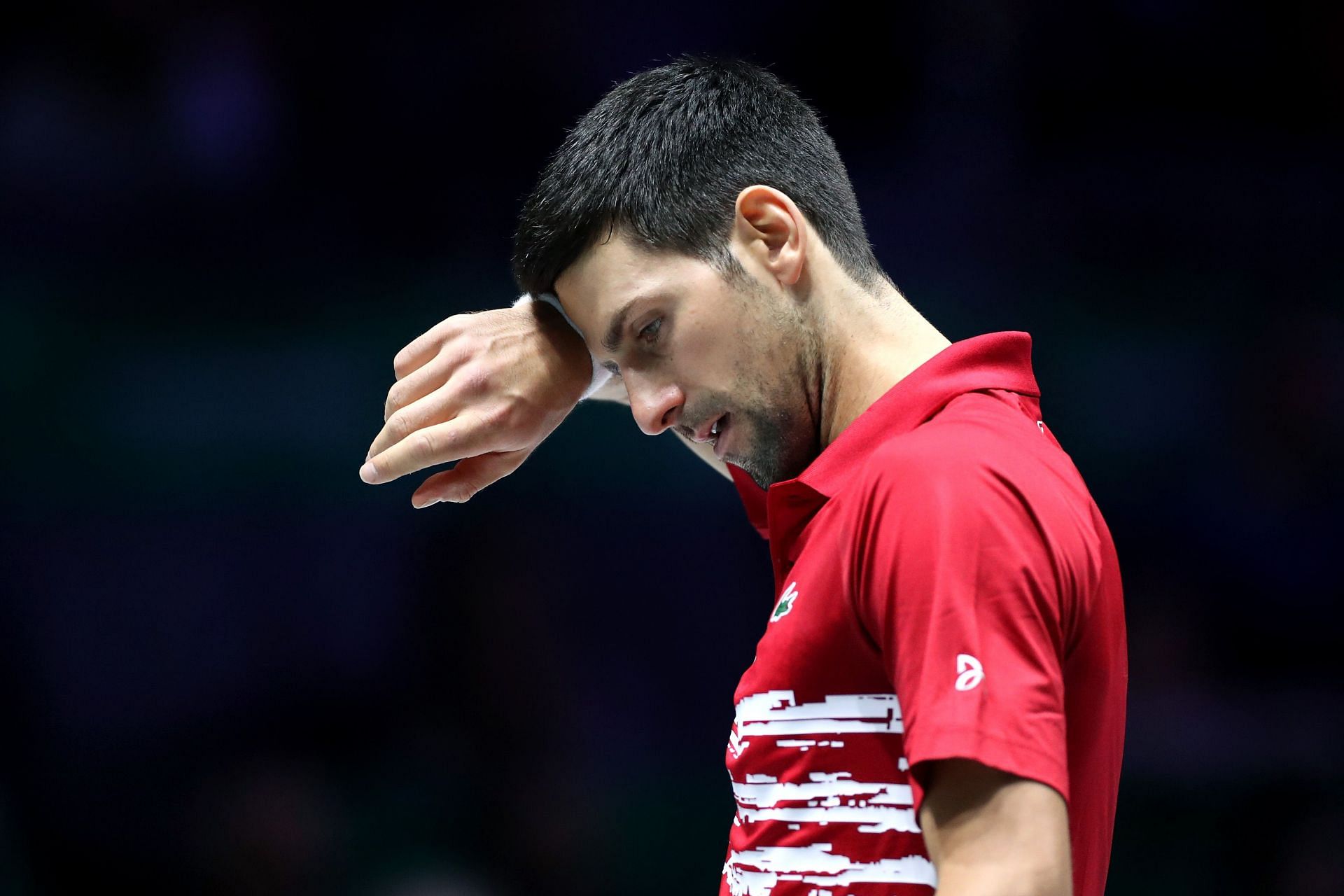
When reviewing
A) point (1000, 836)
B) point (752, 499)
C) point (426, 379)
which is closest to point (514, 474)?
point (752, 499)

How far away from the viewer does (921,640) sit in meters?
1.04

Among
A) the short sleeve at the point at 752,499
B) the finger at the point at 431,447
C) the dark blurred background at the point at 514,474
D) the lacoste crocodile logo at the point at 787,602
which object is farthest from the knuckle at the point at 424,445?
the dark blurred background at the point at 514,474

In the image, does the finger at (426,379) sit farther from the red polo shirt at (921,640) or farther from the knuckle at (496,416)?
the red polo shirt at (921,640)

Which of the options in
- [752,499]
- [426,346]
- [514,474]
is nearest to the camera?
[426,346]

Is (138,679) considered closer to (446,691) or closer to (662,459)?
(446,691)

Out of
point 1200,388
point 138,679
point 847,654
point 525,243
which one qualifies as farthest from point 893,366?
point 138,679

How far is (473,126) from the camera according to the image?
3.66 meters

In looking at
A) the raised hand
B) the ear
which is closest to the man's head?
the ear

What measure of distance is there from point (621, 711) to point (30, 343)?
191 centimetres

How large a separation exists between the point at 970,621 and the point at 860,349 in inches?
21.7

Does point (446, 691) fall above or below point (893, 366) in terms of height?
below

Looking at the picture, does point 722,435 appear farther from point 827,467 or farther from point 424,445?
point 424,445

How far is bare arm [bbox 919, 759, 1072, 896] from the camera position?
0.98 metres

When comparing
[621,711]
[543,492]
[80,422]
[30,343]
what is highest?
[30,343]
